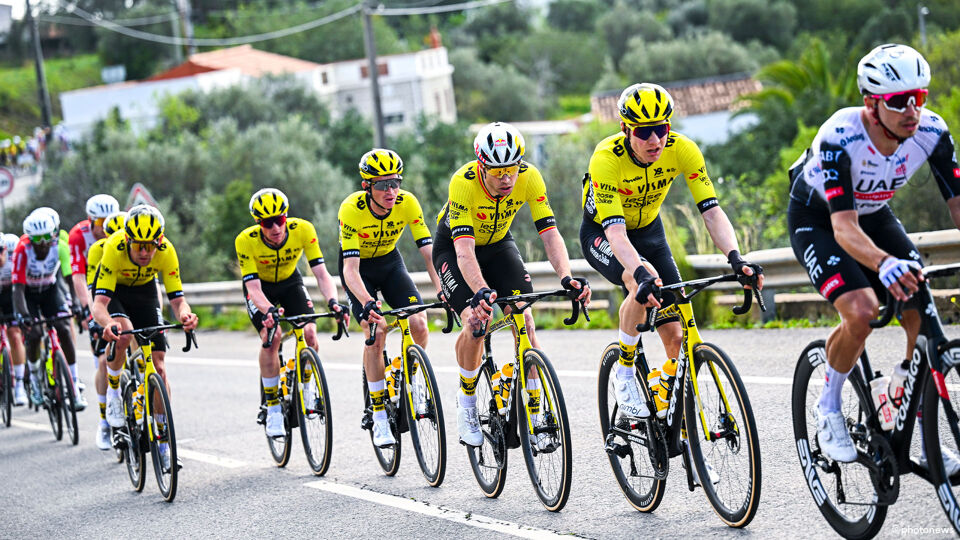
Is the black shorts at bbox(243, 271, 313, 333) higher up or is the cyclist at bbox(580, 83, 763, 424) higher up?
the cyclist at bbox(580, 83, 763, 424)

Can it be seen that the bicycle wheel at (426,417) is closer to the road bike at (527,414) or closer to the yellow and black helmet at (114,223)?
the road bike at (527,414)

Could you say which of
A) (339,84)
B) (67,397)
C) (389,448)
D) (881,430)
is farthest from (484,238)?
(339,84)

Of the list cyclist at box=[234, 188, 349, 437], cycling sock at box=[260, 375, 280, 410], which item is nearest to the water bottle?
cyclist at box=[234, 188, 349, 437]

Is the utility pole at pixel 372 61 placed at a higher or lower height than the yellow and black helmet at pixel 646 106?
higher

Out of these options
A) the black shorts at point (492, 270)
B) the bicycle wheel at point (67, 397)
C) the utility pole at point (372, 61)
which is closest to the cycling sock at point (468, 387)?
the black shorts at point (492, 270)

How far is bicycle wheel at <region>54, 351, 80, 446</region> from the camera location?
37.2 feet

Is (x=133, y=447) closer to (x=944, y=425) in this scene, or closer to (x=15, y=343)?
(x=15, y=343)

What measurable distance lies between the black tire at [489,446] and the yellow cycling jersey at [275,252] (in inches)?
85.9

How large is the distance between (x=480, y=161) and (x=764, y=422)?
9.08 ft

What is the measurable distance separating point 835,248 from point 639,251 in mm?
1781

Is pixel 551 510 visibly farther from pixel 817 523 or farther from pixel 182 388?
pixel 182 388

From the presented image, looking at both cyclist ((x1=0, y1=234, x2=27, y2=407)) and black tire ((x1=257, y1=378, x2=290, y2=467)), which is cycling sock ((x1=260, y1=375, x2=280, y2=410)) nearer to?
black tire ((x1=257, y1=378, x2=290, y2=467))

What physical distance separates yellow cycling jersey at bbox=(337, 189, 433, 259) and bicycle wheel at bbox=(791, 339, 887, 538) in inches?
142

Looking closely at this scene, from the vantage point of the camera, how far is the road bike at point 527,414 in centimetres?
641
